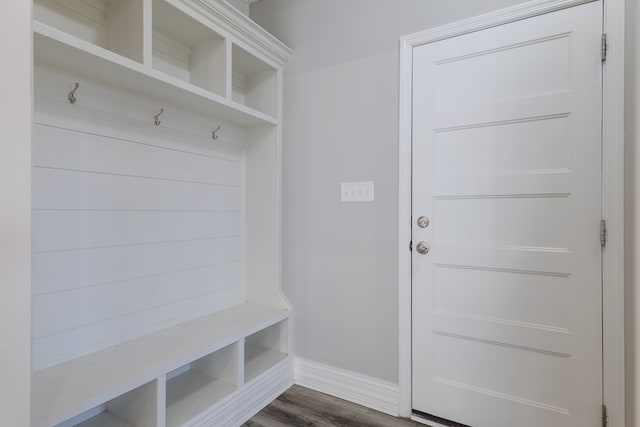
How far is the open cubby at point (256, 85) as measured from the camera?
7.08 ft

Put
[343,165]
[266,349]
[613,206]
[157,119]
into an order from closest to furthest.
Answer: [613,206] → [157,119] → [343,165] → [266,349]

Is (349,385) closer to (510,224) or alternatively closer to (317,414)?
(317,414)

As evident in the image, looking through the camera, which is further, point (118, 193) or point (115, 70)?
point (118, 193)

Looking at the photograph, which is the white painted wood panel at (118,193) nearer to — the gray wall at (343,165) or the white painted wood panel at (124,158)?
the white painted wood panel at (124,158)

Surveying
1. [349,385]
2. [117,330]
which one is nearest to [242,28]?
[117,330]

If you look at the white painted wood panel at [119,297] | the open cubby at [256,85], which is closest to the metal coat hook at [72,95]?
the white painted wood panel at [119,297]

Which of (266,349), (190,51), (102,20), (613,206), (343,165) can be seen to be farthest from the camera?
(266,349)

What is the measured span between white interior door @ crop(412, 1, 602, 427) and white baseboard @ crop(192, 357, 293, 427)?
A: 0.80m

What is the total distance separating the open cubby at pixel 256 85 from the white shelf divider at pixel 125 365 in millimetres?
1371

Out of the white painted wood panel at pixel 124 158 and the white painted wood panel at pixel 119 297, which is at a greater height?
the white painted wood panel at pixel 124 158

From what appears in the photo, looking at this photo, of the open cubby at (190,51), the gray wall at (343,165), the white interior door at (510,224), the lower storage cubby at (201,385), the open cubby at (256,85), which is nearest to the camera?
the white interior door at (510,224)

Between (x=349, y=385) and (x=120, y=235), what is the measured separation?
5.02ft

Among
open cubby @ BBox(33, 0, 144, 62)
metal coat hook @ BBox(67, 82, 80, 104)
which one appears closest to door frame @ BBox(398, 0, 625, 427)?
open cubby @ BBox(33, 0, 144, 62)

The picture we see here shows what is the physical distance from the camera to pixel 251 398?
1.82 m
